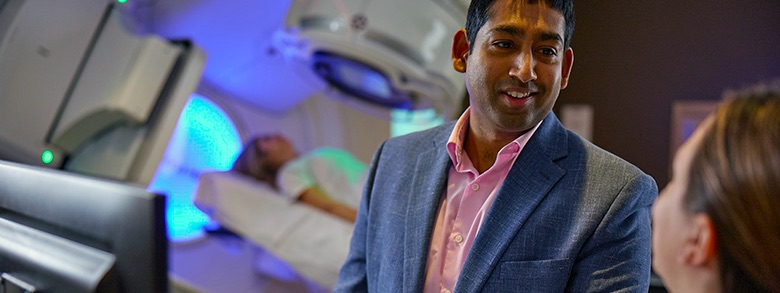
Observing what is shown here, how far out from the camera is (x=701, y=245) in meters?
0.67

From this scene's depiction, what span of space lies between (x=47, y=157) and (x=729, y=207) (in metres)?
1.82

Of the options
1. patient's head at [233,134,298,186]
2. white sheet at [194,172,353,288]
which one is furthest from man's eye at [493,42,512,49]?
patient's head at [233,134,298,186]

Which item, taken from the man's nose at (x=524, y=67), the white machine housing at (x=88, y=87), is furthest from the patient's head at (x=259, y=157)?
the man's nose at (x=524, y=67)

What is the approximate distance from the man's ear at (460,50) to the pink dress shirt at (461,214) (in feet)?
0.44

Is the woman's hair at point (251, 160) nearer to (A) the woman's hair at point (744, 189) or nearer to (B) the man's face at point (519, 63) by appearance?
(B) the man's face at point (519, 63)

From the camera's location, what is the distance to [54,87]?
6.40 feet

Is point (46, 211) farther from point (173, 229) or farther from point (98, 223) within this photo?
point (173, 229)

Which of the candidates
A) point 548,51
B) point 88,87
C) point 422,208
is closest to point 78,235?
point 422,208

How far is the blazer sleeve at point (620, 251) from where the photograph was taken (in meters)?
1.00

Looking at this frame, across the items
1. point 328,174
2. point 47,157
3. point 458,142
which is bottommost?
point 47,157

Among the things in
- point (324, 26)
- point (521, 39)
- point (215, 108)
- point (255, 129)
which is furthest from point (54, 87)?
point (521, 39)

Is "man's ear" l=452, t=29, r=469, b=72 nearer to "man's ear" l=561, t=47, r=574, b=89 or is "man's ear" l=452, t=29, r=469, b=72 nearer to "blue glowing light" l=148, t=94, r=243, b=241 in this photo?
"man's ear" l=561, t=47, r=574, b=89

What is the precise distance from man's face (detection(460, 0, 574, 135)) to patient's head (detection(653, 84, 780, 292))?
0.35m

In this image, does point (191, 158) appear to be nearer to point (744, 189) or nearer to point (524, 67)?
point (524, 67)
